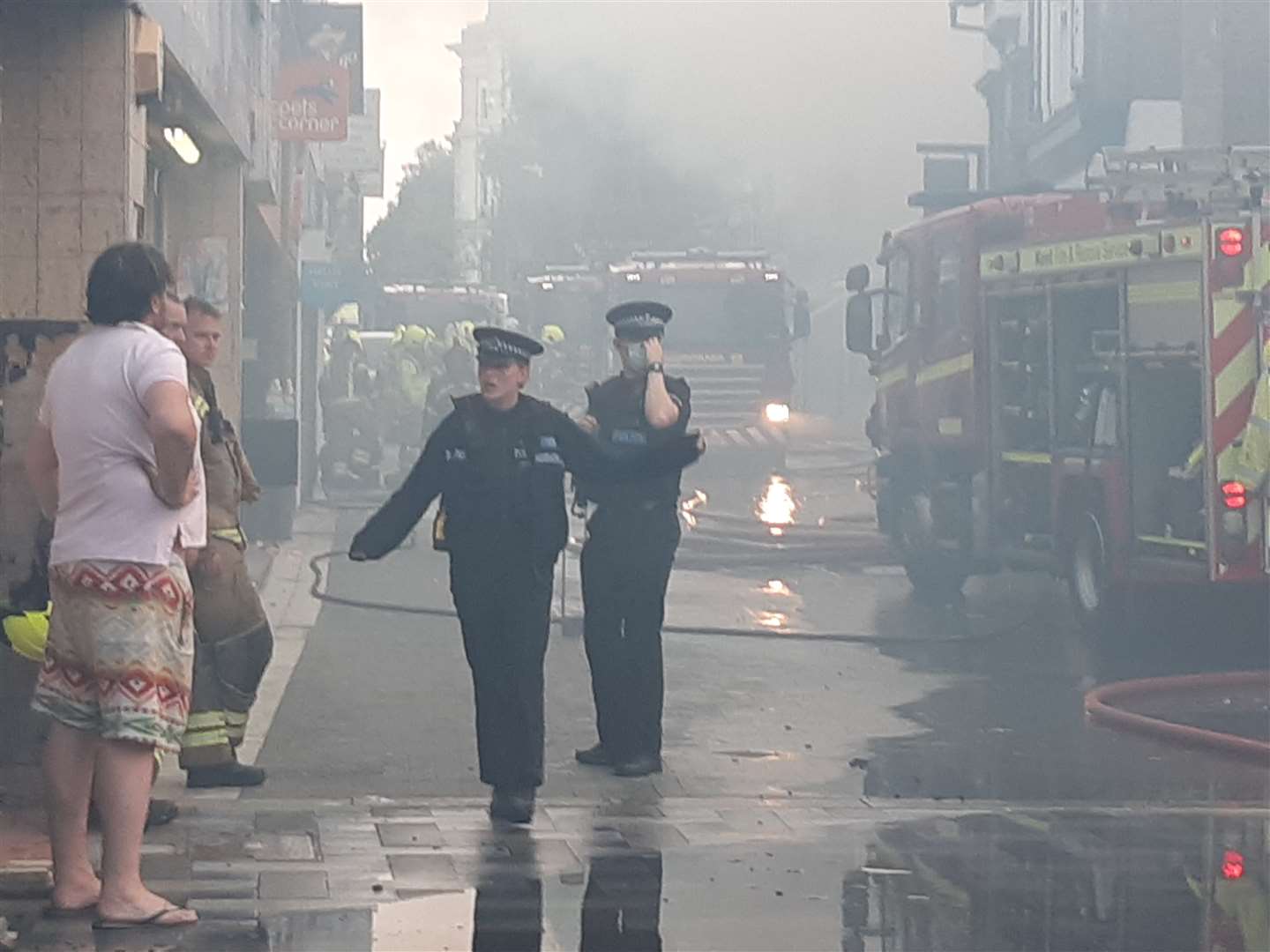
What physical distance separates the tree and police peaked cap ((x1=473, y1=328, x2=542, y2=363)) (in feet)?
219

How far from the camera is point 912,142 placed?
54719 millimetres

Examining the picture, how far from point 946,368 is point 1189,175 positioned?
273 centimetres

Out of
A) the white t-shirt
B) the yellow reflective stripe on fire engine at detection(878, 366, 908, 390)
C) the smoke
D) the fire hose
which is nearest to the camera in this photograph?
the white t-shirt

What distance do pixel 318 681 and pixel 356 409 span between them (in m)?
16.5

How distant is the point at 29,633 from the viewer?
7.04m

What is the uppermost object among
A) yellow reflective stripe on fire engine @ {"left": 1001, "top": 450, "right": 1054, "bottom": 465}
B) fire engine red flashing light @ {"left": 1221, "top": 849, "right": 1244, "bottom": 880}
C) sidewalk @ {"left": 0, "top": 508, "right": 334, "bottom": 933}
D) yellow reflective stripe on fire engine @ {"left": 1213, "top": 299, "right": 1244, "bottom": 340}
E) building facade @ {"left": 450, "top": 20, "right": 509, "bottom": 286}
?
building facade @ {"left": 450, "top": 20, "right": 509, "bottom": 286}

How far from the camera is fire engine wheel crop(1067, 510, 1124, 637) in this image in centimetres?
1386

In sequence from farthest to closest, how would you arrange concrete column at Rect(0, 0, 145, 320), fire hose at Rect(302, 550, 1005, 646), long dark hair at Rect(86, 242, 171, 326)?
fire hose at Rect(302, 550, 1005, 646) < concrete column at Rect(0, 0, 145, 320) < long dark hair at Rect(86, 242, 171, 326)

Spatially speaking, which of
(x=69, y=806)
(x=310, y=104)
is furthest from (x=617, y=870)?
(x=310, y=104)

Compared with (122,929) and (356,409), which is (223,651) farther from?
(356,409)

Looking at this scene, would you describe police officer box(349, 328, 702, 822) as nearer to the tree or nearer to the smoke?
the smoke

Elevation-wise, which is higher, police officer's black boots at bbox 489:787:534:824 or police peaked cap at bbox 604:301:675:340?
police peaked cap at bbox 604:301:675:340

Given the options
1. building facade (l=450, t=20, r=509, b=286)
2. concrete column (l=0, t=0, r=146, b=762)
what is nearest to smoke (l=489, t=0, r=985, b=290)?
building facade (l=450, t=20, r=509, b=286)

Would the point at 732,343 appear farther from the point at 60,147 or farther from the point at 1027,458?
the point at 60,147
